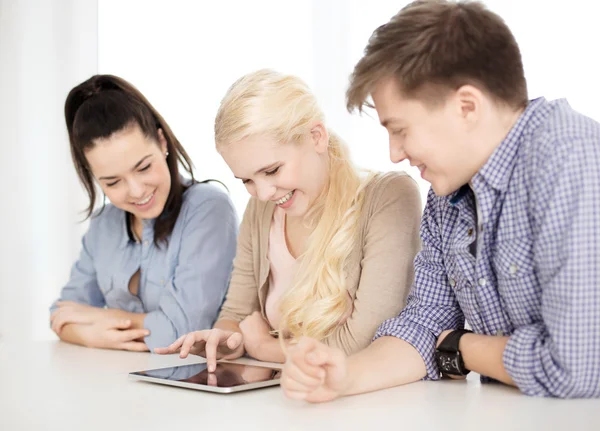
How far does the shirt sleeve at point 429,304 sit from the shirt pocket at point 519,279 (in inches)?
6.7

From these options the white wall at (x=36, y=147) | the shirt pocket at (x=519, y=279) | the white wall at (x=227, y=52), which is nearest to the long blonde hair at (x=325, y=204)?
the shirt pocket at (x=519, y=279)

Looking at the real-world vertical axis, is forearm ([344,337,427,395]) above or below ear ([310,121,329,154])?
below

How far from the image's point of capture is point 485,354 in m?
1.16

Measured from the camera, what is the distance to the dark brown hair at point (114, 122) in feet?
6.42

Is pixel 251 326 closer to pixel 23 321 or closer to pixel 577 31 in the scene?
pixel 577 31

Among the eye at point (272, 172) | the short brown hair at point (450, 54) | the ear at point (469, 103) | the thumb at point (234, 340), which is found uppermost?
the short brown hair at point (450, 54)

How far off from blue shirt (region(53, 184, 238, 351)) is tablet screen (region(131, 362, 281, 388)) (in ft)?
1.47

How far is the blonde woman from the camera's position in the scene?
1.45 metres

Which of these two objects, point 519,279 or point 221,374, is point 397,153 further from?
point 221,374

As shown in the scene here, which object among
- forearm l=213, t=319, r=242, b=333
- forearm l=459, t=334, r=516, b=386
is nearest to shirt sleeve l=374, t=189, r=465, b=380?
forearm l=459, t=334, r=516, b=386

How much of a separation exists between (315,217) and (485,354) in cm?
60

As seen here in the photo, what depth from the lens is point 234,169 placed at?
153 cm

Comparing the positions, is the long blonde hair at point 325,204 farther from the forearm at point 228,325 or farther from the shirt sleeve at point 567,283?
the shirt sleeve at point 567,283

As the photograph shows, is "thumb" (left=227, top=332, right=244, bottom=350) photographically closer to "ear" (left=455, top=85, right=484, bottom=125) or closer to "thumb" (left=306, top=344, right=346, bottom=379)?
"thumb" (left=306, top=344, right=346, bottom=379)
